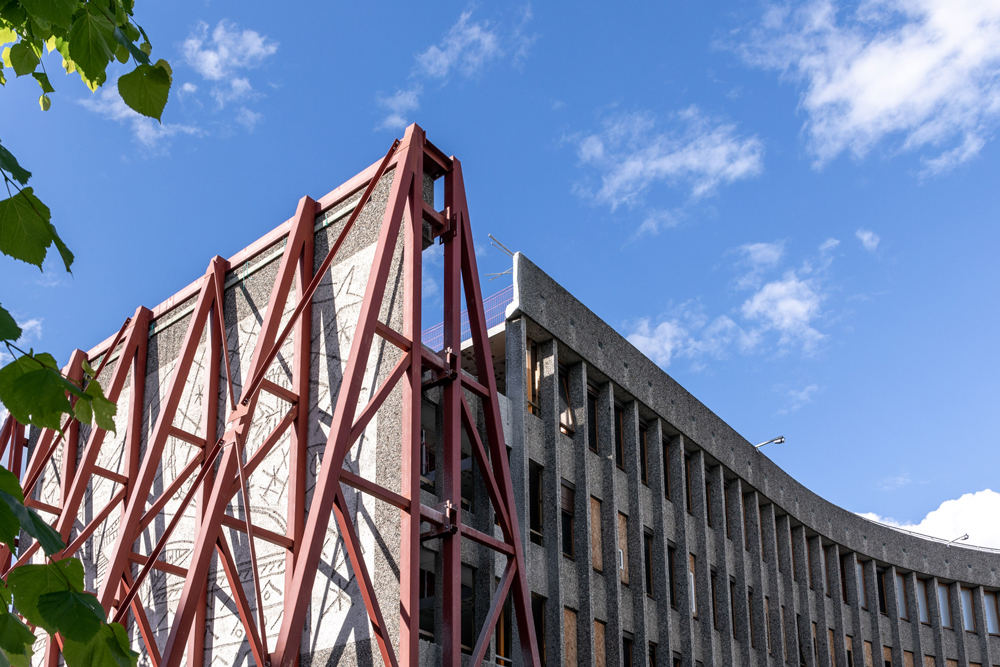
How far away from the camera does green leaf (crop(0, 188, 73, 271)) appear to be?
277 cm

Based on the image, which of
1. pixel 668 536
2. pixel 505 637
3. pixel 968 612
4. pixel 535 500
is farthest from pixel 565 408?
pixel 968 612

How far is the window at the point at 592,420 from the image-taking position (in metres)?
25.6

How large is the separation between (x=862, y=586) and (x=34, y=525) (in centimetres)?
4126

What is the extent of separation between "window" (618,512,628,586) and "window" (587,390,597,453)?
195cm

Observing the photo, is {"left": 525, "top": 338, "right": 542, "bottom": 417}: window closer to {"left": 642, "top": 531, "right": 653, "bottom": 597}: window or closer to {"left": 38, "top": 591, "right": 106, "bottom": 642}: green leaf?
{"left": 642, "top": 531, "right": 653, "bottom": 597}: window

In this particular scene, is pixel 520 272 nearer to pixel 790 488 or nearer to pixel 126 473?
pixel 126 473

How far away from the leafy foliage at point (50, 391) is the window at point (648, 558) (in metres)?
23.9

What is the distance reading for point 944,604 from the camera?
4294cm

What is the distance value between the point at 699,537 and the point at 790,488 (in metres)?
8.34

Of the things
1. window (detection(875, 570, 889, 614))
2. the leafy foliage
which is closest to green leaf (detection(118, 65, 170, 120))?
the leafy foliage

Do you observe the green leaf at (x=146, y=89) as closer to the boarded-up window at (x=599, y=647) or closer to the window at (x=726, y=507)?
the boarded-up window at (x=599, y=647)

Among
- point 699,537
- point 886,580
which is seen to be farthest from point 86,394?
point 886,580

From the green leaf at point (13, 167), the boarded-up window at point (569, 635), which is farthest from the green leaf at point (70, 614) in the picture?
the boarded-up window at point (569, 635)

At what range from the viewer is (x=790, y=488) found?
36000mm
